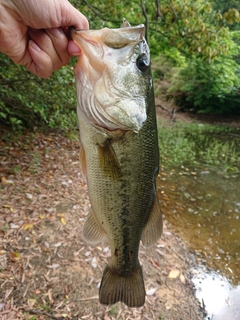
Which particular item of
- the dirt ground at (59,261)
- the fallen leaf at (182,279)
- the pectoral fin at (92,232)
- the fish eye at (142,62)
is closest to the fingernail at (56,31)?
the fish eye at (142,62)

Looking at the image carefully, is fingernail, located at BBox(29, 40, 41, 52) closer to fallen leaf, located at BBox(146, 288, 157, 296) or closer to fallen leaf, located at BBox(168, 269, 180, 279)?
fallen leaf, located at BBox(146, 288, 157, 296)

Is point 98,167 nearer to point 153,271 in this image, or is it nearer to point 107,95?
point 107,95

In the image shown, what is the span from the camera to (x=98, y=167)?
167cm

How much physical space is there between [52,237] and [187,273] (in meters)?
1.93

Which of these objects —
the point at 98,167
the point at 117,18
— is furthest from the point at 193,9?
the point at 98,167

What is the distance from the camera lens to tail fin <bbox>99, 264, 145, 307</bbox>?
209 cm

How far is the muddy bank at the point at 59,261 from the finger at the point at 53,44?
2344mm

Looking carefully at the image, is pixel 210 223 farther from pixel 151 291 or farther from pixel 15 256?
pixel 15 256

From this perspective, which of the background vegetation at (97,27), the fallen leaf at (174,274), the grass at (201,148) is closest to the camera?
the fallen leaf at (174,274)

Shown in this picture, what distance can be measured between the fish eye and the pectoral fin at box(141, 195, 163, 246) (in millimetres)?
862

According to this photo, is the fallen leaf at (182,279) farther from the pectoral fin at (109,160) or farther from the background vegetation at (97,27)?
the background vegetation at (97,27)

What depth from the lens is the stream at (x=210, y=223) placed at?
3963 millimetres

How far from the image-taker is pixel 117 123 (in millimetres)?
1585

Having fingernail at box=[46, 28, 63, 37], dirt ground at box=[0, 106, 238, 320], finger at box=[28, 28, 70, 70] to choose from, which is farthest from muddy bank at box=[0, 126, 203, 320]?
fingernail at box=[46, 28, 63, 37]
